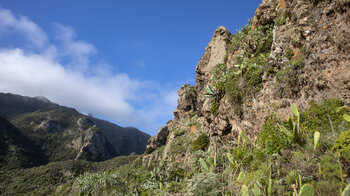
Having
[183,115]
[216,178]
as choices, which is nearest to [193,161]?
[216,178]

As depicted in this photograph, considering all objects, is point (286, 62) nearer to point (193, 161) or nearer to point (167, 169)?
point (193, 161)

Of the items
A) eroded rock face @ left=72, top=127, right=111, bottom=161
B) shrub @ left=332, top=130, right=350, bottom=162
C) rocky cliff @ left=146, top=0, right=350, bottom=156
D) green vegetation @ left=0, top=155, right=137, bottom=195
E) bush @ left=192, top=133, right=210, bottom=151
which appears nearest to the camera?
shrub @ left=332, top=130, right=350, bottom=162

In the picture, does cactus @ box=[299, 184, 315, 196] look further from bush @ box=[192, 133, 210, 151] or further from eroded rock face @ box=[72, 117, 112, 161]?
eroded rock face @ box=[72, 117, 112, 161]

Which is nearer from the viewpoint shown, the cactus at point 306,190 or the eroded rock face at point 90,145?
the cactus at point 306,190

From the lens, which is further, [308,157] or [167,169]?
[167,169]

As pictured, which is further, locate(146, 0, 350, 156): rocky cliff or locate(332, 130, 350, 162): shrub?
locate(146, 0, 350, 156): rocky cliff

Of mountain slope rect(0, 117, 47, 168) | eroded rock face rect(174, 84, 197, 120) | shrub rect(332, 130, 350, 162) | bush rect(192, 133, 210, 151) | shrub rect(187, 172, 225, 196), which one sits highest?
eroded rock face rect(174, 84, 197, 120)

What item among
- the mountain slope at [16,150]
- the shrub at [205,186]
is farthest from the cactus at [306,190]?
the mountain slope at [16,150]

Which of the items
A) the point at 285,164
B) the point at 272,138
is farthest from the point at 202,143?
the point at 285,164

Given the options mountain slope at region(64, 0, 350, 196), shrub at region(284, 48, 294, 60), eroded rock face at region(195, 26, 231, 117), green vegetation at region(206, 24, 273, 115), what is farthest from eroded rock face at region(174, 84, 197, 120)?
shrub at region(284, 48, 294, 60)

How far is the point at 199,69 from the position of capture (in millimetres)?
25656

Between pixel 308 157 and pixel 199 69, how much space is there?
21.2 metres

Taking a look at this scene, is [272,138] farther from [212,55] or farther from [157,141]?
[157,141]

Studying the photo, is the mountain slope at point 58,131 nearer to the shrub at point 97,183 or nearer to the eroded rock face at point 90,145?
the eroded rock face at point 90,145
